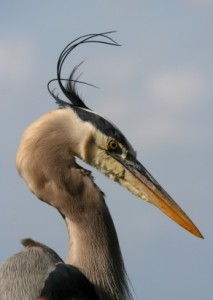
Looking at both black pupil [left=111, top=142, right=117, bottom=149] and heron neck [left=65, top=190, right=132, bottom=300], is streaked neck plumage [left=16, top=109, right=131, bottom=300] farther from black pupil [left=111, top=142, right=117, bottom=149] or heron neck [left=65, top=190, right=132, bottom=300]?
black pupil [left=111, top=142, right=117, bottom=149]

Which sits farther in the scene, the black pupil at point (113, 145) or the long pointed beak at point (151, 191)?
the long pointed beak at point (151, 191)

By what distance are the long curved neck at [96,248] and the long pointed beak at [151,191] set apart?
1.15 ft

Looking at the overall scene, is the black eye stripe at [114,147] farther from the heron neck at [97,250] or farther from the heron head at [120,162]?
the heron neck at [97,250]

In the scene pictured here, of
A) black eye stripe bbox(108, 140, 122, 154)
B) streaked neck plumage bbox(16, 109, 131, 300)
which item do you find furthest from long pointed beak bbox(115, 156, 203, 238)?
streaked neck plumage bbox(16, 109, 131, 300)

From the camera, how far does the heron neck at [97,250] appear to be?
12.2 m

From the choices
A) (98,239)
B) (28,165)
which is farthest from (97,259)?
(28,165)

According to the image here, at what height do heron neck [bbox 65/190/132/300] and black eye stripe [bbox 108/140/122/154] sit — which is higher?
black eye stripe [bbox 108/140/122/154]

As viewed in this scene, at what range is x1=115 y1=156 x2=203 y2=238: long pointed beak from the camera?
41.2 ft

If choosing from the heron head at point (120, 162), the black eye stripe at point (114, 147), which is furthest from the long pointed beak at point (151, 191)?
the black eye stripe at point (114, 147)

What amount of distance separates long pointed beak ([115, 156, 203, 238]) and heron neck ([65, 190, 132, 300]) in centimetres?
35

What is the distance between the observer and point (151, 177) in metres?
12.6

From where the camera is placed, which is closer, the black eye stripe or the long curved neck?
the long curved neck

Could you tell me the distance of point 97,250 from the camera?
1228cm

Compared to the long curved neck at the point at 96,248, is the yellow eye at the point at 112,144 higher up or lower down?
higher up
